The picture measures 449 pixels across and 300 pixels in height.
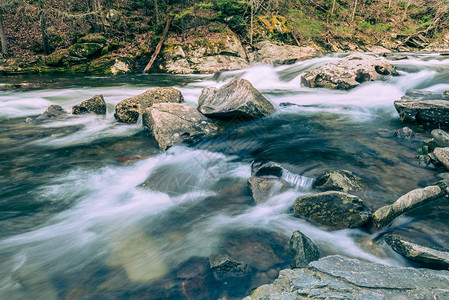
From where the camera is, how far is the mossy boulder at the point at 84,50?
17016 mm

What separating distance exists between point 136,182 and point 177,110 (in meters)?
2.33

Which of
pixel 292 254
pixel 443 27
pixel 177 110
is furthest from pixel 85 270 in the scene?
pixel 443 27

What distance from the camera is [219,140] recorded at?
20.0 feet

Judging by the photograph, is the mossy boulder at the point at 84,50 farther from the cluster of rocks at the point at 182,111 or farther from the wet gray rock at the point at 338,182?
the wet gray rock at the point at 338,182

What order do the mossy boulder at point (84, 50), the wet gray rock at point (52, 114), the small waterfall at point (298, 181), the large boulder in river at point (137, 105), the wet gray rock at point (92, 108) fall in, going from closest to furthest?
the small waterfall at point (298, 181)
the large boulder in river at point (137, 105)
the wet gray rock at point (52, 114)
the wet gray rock at point (92, 108)
the mossy boulder at point (84, 50)

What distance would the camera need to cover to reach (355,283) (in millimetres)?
1926

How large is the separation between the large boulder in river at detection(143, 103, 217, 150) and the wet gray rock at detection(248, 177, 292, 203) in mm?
2327

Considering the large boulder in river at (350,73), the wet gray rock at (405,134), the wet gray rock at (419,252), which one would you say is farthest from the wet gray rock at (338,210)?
the large boulder in river at (350,73)

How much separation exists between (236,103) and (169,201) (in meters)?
3.48

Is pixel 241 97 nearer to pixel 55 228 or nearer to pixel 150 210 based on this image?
pixel 150 210

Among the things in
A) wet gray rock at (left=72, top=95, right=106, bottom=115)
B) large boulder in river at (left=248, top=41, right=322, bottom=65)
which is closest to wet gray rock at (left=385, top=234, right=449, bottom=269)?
wet gray rock at (left=72, top=95, right=106, bottom=115)

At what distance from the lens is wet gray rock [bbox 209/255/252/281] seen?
103 inches

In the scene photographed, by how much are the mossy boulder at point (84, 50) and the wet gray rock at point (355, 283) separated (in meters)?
19.3

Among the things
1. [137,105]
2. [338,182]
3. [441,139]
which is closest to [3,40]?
[137,105]
